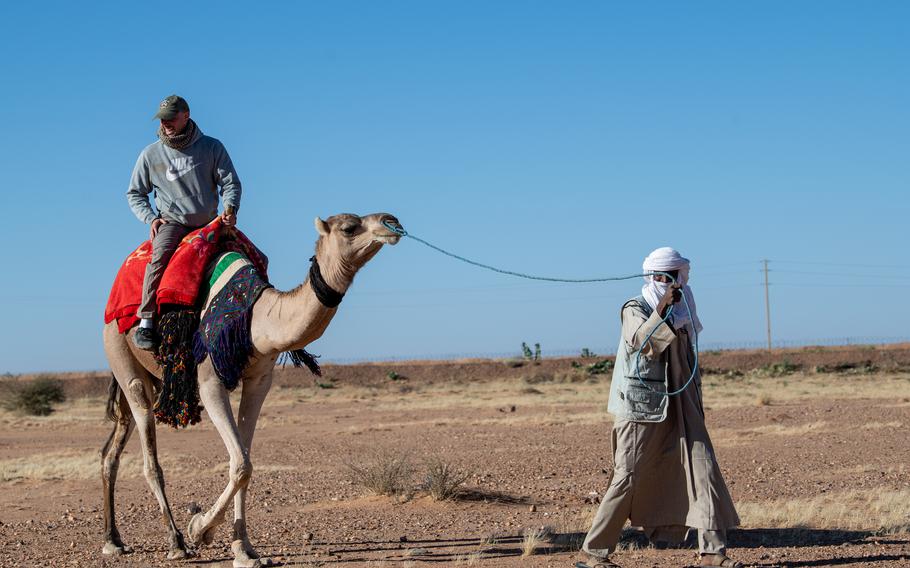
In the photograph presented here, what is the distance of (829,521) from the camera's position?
10.3m

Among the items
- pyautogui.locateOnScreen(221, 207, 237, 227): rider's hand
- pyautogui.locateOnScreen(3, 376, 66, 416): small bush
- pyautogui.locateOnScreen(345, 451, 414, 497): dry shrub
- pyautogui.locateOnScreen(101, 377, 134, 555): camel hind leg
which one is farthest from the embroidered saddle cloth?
pyautogui.locateOnScreen(3, 376, 66, 416): small bush

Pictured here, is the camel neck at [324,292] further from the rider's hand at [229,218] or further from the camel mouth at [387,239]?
the rider's hand at [229,218]

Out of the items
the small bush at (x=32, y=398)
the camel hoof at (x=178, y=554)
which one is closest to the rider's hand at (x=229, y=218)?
the camel hoof at (x=178, y=554)

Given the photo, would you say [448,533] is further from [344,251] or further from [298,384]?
[298,384]

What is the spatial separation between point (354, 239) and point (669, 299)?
2197mm

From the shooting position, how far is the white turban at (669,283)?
7965 millimetres

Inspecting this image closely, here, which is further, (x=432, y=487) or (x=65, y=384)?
(x=65, y=384)

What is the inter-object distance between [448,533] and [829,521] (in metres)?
3.40

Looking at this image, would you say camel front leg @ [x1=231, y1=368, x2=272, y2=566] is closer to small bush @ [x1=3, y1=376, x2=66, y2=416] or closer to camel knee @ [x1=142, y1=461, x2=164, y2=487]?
camel knee @ [x1=142, y1=461, x2=164, y2=487]

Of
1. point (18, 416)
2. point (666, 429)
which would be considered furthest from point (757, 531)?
point (18, 416)

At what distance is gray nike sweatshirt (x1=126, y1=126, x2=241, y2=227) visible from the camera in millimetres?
9703

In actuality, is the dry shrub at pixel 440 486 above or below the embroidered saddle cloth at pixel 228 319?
below

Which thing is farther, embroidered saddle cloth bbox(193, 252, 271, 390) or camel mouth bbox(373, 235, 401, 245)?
embroidered saddle cloth bbox(193, 252, 271, 390)

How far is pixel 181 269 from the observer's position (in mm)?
9164
